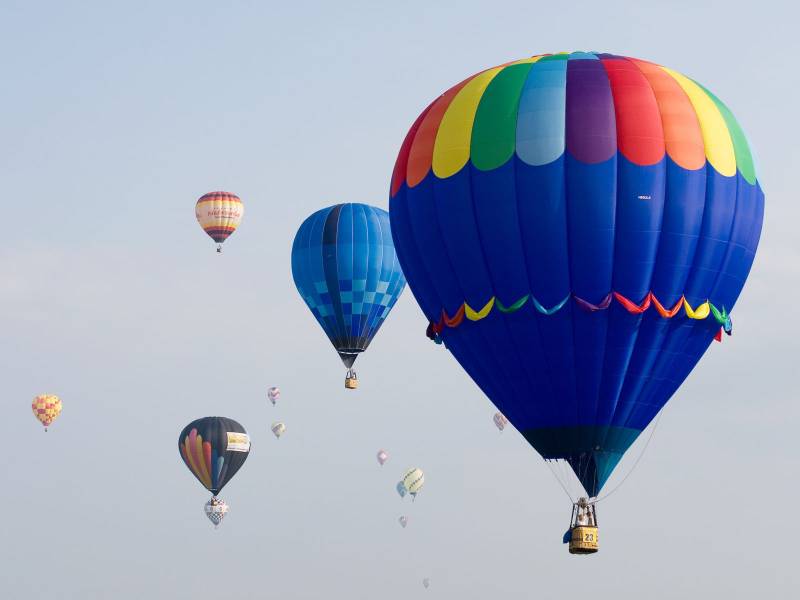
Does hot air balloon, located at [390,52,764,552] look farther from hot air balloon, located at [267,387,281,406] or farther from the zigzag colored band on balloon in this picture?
hot air balloon, located at [267,387,281,406]

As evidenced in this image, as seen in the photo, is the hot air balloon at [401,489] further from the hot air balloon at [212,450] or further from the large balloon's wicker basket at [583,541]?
the large balloon's wicker basket at [583,541]

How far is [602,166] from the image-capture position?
4109cm

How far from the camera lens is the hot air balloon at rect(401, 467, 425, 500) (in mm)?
77125

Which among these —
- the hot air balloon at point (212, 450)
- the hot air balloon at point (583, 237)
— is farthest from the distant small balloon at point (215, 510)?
the hot air balloon at point (583, 237)

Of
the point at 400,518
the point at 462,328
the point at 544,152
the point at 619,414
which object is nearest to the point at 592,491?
the point at 619,414

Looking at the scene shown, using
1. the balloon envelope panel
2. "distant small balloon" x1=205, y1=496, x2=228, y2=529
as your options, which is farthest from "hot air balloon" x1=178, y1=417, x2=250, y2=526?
the balloon envelope panel

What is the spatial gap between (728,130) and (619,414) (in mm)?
6510

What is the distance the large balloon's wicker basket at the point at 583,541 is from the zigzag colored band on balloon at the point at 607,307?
4559 millimetres

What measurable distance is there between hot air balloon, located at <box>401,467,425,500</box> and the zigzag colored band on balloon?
115 ft

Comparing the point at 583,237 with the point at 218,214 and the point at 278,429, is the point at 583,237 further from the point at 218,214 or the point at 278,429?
the point at 278,429

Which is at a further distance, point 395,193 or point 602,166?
point 395,193

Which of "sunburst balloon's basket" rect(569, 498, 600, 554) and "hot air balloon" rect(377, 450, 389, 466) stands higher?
"hot air balloon" rect(377, 450, 389, 466)

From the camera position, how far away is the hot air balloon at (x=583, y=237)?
41156 mm

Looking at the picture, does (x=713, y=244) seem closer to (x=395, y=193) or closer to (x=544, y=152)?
(x=544, y=152)
